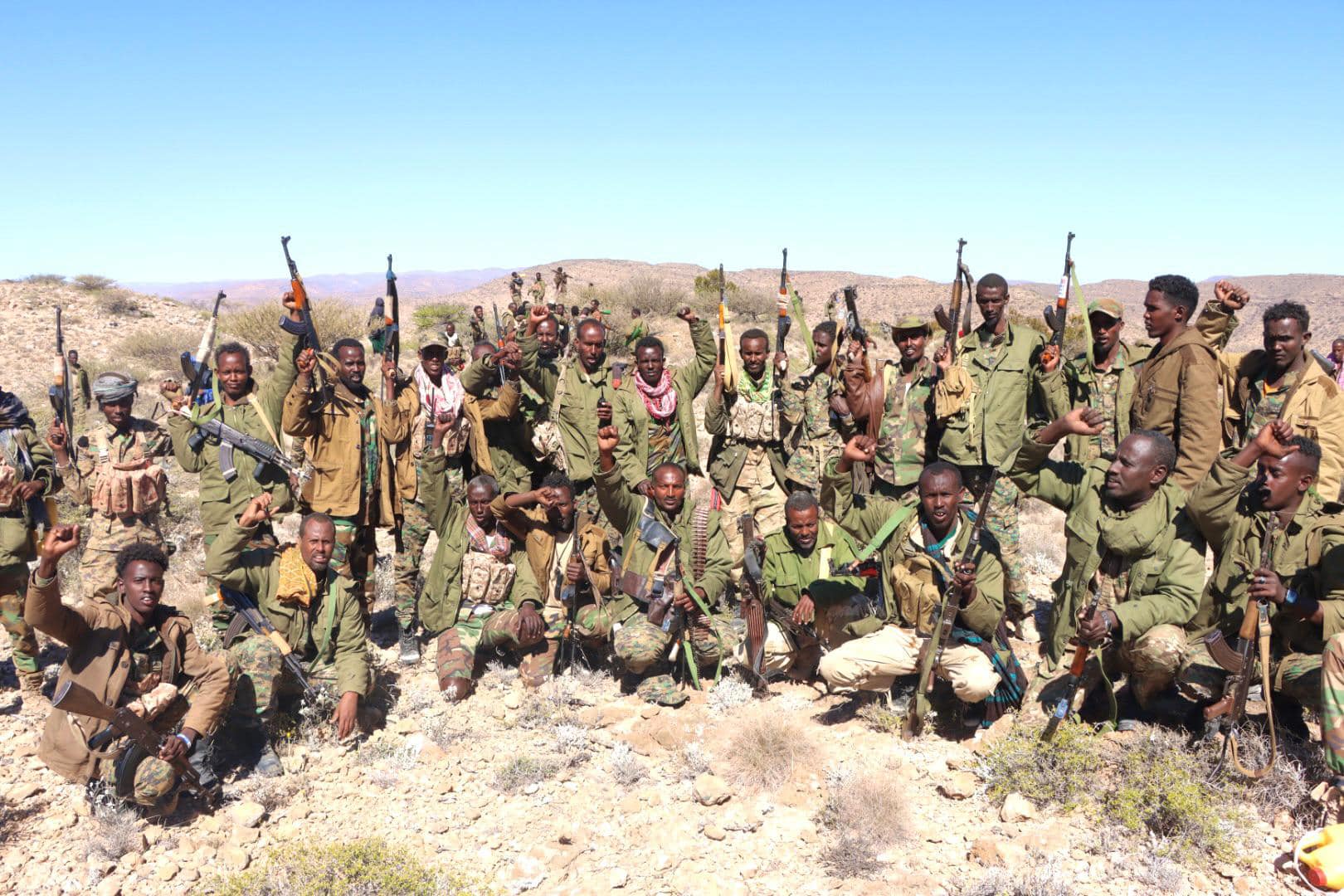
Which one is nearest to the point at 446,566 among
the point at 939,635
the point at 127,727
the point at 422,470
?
the point at 422,470

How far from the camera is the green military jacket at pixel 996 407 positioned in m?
5.99

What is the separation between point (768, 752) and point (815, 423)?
282 centimetres

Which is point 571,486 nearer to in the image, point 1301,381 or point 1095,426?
point 1095,426

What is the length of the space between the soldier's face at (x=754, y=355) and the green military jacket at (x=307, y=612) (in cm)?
347

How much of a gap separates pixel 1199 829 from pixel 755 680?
8.79ft

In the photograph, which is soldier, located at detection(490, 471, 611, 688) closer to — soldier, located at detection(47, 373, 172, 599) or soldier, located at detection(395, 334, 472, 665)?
soldier, located at detection(395, 334, 472, 665)

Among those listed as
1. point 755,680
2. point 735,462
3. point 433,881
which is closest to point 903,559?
point 755,680

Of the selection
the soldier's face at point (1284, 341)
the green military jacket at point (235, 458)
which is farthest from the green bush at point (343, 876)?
the soldier's face at point (1284, 341)

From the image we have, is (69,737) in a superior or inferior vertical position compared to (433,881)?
superior

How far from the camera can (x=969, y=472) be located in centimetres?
621

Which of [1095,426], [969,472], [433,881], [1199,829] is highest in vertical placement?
[1095,426]

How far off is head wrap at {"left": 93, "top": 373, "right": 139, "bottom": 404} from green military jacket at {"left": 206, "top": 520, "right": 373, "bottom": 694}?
72.0 inches

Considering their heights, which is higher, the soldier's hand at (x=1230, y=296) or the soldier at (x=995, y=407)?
the soldier's hand at (x=1230, y=296)

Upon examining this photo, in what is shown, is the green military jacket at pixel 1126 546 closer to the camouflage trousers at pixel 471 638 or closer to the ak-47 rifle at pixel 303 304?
the camouflage trousers at pixel 471 638
